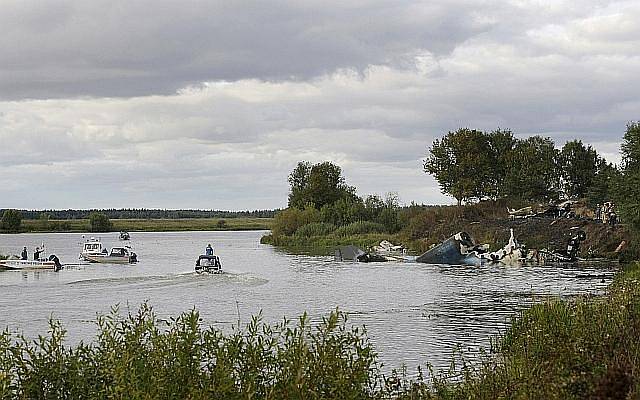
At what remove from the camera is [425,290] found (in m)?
34.1

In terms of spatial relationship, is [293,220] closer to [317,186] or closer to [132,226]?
[317,186]

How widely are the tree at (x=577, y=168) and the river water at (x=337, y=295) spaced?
33.3m

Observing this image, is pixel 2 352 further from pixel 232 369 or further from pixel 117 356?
pixel 232 369

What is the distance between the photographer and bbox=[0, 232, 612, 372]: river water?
71.8 ft

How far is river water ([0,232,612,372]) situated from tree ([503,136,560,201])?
2557 cm

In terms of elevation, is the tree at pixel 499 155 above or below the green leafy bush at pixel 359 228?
above

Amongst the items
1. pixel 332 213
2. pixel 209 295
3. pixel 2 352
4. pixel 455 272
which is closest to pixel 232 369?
pixel 2 352

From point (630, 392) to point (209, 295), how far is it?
85.4ft

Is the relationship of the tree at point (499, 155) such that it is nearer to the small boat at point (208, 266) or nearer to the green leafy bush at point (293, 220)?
the green leafy bush at point (293, 220)

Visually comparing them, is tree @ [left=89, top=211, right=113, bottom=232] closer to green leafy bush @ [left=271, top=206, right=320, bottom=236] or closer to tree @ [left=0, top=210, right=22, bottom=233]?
tree @ [left=0, top=210, right=22, bottom=233]

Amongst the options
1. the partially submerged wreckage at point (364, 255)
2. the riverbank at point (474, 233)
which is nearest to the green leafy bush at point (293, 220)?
the riverbank at point (474, 233)

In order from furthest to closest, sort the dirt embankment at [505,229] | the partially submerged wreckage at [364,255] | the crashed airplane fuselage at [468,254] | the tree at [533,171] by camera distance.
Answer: the tree at [533,171], the partially submerged wreckage at [364,255], the dirt embankment at [505,229], the crashed airplane fuselage at [468,254]

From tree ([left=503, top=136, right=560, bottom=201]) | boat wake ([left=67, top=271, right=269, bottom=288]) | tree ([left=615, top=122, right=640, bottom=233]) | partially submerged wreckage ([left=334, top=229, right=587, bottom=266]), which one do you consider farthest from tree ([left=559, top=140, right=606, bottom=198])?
boat wake ([left=67, top=271, right=269, bottom=288])

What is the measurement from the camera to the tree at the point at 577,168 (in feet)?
261
